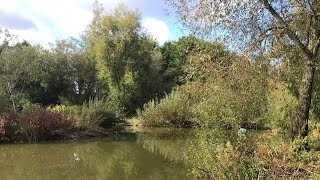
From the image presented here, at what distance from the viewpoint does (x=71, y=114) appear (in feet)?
58.1

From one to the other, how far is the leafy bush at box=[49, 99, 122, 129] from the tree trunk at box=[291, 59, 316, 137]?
1054 centimetres

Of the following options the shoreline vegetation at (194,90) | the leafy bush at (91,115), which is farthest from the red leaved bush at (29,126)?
the leafy bush at (91,115)

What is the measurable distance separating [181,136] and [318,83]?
300 inches

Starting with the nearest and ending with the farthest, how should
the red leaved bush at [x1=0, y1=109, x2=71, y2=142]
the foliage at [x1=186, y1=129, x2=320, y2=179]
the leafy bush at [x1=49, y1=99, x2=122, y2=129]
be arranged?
the foliage at [x1=186, y1=129, x2=320, y2=179] → the red leaved bush at [x1=0, y1=109, x2=71, y2=142] → the leafy bush at [x1=49, y1=99, x2=122, y2=129]

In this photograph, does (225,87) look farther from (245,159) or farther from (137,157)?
(137,157)

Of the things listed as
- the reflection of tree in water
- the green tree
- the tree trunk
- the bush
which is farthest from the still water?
the green tree

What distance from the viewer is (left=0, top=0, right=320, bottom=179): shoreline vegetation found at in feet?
A: 25.4

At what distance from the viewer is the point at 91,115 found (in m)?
18.0

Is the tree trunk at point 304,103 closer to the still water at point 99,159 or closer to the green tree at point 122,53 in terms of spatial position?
the still water at point 99,159

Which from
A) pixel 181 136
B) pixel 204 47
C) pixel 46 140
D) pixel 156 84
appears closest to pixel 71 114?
pixel 46 140

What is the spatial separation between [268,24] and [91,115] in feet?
35.6

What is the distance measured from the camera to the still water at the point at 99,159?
407 inches

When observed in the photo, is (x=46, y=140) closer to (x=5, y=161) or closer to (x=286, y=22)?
(x=5, y=161)

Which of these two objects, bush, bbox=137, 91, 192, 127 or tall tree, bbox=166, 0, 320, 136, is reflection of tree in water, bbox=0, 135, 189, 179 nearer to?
tall tree, bbox=166, 0, 320, 136
